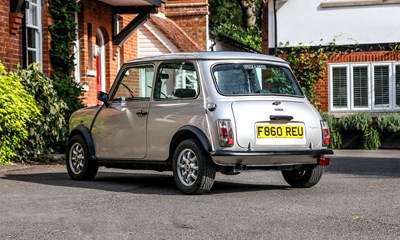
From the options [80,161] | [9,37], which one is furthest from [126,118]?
[9,37]

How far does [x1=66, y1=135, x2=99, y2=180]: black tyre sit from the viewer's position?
41.1 feet

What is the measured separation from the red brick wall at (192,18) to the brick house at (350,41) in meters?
8.22

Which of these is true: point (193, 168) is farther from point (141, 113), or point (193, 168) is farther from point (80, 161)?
point (80, 161)

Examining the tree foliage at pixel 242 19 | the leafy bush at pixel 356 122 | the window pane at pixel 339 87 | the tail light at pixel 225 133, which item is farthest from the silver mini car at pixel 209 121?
the tree foliage at pixel 242 19

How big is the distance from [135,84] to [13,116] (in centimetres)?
424

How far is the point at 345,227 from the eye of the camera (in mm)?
7551

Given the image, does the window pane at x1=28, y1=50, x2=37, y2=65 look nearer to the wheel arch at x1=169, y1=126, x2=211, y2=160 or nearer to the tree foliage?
the wheel arch at x1=169, y1=126, x2=211, y2=160

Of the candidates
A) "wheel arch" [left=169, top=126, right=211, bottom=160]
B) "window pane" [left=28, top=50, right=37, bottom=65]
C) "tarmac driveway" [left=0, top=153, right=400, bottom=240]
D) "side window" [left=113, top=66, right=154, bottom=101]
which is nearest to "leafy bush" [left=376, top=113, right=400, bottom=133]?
"window pane" [left=28, top=50, right=37, bottom=65]

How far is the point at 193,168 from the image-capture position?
10469mm

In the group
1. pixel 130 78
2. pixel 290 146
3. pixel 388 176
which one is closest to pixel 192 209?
pixel 290 146

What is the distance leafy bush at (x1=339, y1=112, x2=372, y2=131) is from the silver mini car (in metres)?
11.8

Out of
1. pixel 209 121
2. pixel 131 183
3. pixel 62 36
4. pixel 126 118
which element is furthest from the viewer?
pixel 62 36

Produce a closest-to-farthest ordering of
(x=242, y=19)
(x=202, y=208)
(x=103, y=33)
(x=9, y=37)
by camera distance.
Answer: (x=202, y=208) → (x=9, y=37) → (x=103, y=33) → (x=242, y=19)

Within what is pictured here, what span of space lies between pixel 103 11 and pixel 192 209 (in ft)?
51.2
